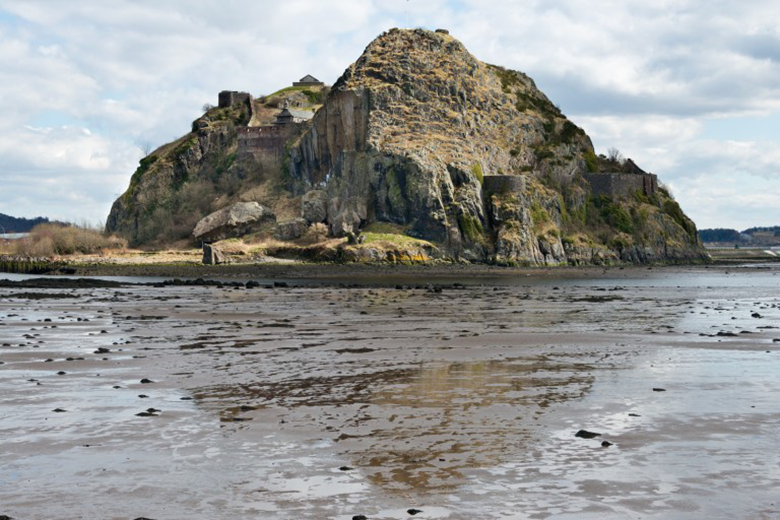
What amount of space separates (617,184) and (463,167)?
31.9 meters

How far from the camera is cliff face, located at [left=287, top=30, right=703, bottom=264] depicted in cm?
10769

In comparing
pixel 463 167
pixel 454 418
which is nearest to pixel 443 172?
pixel 463 167

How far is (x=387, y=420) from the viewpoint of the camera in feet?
49.4

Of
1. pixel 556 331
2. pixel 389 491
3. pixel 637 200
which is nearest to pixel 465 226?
pixel 637 200

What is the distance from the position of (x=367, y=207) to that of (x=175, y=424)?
94.8 metres

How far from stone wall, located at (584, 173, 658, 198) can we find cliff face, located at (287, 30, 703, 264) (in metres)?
1.23

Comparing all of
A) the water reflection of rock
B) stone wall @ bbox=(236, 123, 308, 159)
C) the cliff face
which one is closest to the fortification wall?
the cliff face

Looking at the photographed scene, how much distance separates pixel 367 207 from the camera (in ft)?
358

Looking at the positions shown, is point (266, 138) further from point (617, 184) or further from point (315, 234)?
point (617, 184)

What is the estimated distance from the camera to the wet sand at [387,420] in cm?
1065

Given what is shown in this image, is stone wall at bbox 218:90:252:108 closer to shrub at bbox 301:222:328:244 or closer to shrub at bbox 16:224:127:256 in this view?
shrub at bbox 16:224:127:256

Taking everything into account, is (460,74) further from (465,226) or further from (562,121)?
(465,226)

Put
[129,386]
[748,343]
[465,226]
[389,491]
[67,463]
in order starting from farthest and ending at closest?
[465,226], [748,343], [129,386], [67,463], [389,491]

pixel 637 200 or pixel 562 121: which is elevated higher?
pixel 562 121
